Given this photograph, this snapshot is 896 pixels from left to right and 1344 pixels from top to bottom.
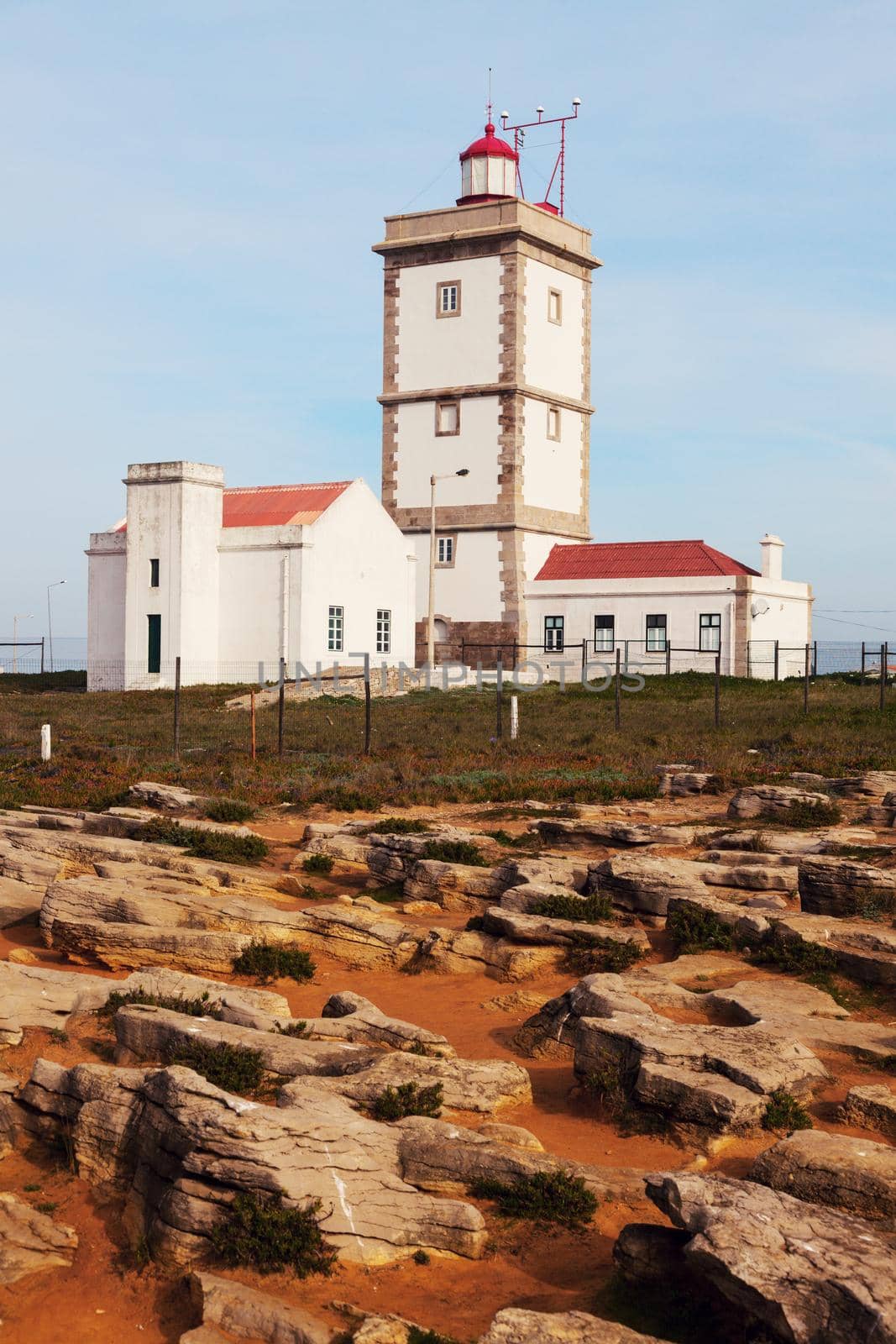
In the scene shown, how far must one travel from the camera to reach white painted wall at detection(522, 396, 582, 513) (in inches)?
2016

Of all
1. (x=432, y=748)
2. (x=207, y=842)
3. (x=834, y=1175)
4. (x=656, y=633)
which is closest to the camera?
(x=834, y=1175)

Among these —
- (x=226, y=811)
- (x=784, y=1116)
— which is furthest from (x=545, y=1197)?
(x=226, y=811)

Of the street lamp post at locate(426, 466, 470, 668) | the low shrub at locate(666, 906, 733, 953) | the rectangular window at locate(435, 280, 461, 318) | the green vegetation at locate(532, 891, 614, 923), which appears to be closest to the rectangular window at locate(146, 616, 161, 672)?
the street lamp post at locate(426, 466, 470, 668)

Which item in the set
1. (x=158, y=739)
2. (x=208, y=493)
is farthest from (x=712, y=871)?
(x=208, y=493)

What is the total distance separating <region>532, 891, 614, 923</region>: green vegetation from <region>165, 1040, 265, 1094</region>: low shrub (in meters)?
4.69

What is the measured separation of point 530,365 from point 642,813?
35461 mm

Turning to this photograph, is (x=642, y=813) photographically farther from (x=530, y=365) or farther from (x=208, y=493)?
(x=530, y=365)

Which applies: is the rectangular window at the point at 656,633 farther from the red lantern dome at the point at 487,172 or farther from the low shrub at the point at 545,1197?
the low shrub at the point at 545,1197

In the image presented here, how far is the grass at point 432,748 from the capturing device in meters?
21.3

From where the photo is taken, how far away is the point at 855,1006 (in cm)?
1022

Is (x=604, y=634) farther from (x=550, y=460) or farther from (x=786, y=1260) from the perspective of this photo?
(x=786, y=1260)

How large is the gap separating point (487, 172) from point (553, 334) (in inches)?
286

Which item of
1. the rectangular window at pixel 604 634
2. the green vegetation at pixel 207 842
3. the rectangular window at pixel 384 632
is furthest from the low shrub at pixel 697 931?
the rectangular window at pixel 604 634

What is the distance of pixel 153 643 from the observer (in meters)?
45.6
